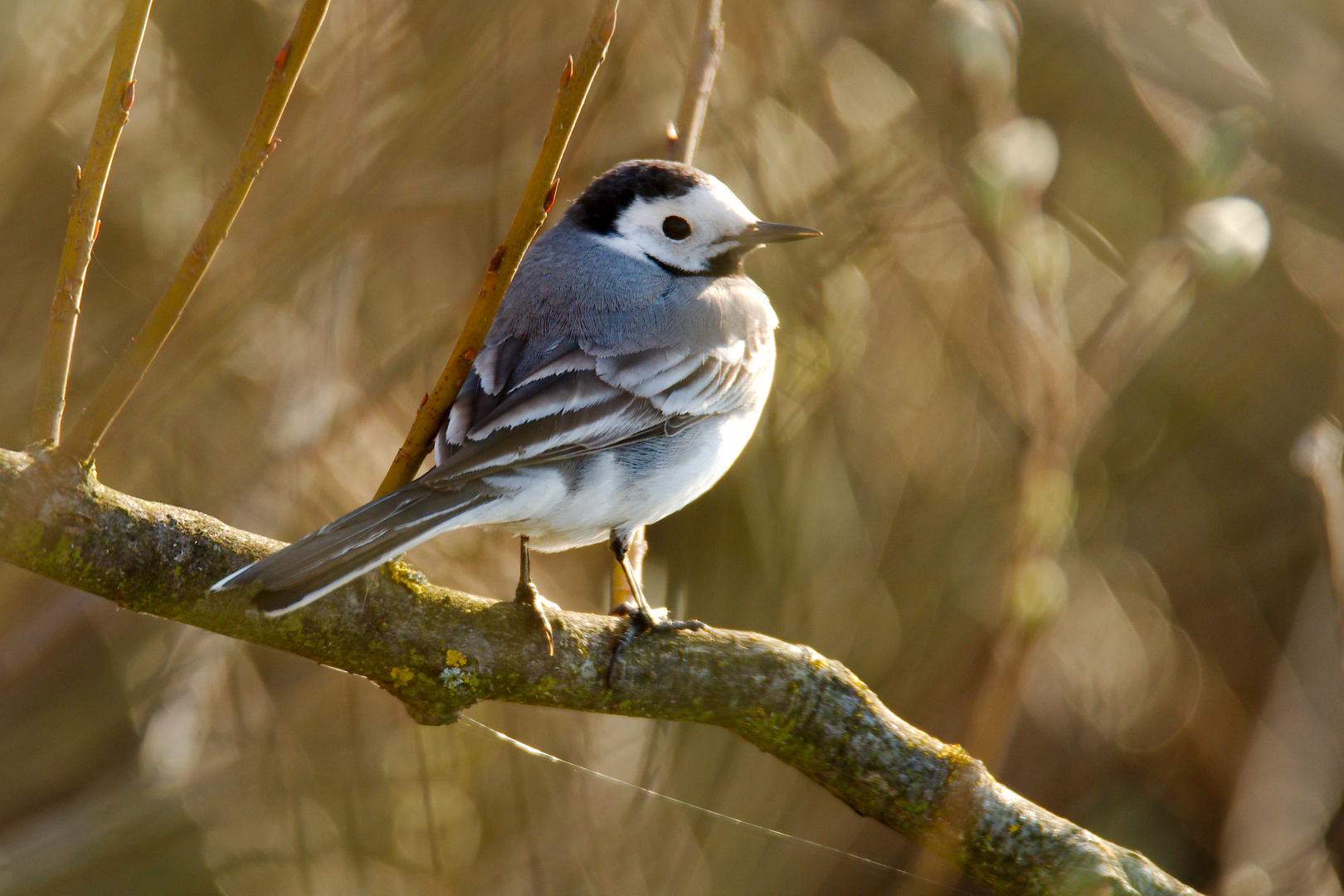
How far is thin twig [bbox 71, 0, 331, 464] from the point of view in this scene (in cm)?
137

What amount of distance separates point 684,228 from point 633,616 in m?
1.19

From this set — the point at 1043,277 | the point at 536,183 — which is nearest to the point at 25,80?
the point at 536,183

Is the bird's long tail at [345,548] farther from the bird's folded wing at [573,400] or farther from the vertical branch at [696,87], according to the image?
the vertical branch at [696,87]

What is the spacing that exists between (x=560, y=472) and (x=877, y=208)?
1.97 metres

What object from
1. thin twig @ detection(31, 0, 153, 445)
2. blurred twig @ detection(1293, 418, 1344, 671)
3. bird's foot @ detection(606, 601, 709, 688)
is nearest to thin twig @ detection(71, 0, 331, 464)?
thin twig @ detection(31, 0, 153, 445)

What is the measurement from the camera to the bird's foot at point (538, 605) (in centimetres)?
191

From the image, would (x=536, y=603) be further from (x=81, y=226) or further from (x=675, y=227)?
(x=675, y=227)

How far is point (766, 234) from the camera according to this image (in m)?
2.76

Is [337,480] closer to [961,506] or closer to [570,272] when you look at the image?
[570,272]

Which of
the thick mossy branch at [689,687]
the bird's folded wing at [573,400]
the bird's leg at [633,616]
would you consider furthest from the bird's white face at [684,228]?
the thick mossy branch at [689,687]

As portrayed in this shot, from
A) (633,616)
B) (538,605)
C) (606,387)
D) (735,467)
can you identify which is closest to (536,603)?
(538,605)

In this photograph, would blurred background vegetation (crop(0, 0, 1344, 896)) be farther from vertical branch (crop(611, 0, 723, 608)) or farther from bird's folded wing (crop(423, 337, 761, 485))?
bird's folded wing (crop(423, 337, 761, 485))

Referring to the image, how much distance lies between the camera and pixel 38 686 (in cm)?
369

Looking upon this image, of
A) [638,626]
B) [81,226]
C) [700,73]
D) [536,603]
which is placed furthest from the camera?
[700,73]
